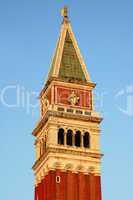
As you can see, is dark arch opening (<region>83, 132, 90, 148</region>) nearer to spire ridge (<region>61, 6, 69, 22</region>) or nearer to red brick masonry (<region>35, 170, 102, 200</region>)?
red brick masonry (<region>35, 170, 102, 200</region>)

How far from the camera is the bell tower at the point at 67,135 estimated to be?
2618 inches

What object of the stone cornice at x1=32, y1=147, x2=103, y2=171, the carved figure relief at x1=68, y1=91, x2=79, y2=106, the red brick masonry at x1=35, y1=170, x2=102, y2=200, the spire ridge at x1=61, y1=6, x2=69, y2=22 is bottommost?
the red brick masonry at x1=35, y1=170, x2=102, y2=200

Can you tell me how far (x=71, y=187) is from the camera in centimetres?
6619

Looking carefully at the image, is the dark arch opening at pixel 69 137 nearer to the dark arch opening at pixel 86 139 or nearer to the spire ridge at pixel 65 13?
the dark arch opening at pixel 86 139

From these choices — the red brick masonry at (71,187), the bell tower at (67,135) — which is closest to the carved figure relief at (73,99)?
the bell tower at (67,135)

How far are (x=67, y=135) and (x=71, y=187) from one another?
22.4 feet

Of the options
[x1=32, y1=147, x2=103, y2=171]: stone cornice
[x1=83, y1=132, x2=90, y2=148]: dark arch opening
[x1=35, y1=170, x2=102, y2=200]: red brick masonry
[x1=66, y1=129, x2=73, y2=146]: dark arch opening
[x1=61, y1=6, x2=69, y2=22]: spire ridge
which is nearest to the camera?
[x1=35, y1=170, x2=102, y2=200]: red brick masonry

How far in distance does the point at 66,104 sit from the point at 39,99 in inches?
274

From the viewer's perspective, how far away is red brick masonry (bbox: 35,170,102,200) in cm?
6525

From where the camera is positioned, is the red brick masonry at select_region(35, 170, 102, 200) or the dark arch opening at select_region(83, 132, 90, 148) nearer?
the red brick masonry at select_region(35, 170, 102, 200)

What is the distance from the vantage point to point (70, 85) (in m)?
72.8

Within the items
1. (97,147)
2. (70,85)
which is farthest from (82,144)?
(70,85)

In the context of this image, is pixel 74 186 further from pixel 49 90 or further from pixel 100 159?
pixel 49 90

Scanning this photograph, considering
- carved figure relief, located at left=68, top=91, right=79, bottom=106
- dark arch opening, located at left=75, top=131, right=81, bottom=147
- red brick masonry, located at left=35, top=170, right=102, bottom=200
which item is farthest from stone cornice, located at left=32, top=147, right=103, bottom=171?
carved figure relief, located at left=68, top=91, right=79, bottom=106
